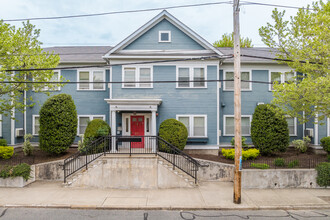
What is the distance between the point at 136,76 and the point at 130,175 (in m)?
6.41

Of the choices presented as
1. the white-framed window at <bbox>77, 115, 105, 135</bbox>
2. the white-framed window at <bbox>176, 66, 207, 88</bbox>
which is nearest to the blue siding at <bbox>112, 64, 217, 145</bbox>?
the white-framed window at <bbox>176, 66, 207, 88</bbox>

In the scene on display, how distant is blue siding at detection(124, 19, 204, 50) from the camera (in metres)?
13.6

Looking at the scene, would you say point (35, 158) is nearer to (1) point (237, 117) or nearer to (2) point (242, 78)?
(1) point (237, 117)

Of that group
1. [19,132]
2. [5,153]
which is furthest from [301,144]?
[19,132]

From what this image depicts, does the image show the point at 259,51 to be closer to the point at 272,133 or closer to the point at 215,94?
the point at 215,94

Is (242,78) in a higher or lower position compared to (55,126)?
higher

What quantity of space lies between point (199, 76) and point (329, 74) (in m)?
6.67

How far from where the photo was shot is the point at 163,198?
27.3 ft

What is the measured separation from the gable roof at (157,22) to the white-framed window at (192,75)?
1469mm

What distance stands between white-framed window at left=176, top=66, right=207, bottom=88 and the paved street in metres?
8.13

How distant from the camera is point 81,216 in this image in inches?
271

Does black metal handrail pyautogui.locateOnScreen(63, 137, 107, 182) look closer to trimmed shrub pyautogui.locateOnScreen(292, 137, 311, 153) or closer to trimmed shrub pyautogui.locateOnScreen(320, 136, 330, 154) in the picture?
trimmed shrub pyautogui.locateOnScreen(292, 137, 311, 153)

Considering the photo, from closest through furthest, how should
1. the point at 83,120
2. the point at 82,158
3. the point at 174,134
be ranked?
1. the point at 82,158
2. the point at 174,134
3. the point at 83,120

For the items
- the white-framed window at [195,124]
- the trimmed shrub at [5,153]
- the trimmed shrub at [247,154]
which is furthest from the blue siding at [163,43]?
the trimmed shrub at [5,153]
